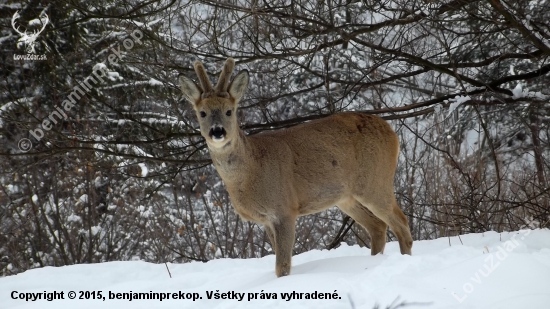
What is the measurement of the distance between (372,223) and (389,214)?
0.42m

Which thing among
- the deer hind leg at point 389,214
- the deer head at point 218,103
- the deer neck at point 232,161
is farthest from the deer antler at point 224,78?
the deer hind leg at point 389,214

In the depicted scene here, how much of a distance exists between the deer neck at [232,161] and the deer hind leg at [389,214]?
1785mm

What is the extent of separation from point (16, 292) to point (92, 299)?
1309 millimetres

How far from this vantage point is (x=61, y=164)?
46.4 feet

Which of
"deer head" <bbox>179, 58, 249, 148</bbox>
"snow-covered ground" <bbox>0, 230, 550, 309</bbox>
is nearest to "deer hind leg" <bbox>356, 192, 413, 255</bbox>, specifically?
"snow-covered ground" <bbox>0, 230, 550, 309</bbox>

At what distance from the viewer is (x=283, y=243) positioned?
6.49 metres

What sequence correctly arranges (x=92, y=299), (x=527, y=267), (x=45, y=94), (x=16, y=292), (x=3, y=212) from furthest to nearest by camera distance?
(x=45, y=94) < (x=3, y=212) < (x=16, y=292) < (x=92, y=299) < (x=527, y=267)

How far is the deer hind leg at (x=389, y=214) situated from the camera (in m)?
7.57

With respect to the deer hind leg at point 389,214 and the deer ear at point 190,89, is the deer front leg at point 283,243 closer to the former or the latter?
the deer hind leg at point 389,214

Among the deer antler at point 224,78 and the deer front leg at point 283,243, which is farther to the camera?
the deer antler at point 224,78

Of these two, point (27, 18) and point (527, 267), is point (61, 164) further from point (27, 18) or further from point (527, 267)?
point (527, 267)

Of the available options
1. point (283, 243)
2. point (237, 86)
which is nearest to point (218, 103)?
point (237, 86)

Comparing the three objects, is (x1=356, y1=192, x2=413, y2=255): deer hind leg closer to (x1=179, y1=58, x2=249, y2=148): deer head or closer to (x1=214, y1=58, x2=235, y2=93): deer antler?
(x1=179, y1=58, x2=249, y2=148): deer head

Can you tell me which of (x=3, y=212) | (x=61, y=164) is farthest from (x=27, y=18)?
(x=3, y=212)
